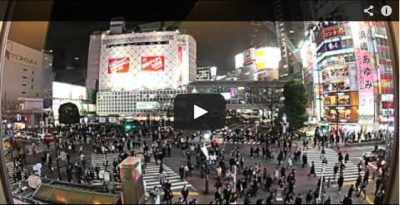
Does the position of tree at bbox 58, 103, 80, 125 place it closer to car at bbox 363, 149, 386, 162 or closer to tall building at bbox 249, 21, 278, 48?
tall building at bbox 249, 21, 278, 48

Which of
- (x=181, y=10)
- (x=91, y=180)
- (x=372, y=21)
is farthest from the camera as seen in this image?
(x=181, y=10)

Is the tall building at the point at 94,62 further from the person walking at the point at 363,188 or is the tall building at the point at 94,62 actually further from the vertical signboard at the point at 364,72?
the person walking at the point at 363,188

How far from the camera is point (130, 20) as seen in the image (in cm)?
117

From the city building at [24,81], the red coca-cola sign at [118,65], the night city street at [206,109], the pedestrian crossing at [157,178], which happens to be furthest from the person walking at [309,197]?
the city building at [24,81]

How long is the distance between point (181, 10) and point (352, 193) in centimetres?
104

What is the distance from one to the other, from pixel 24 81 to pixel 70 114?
9.7 inches

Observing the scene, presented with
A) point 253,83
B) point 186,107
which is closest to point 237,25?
point 253,83

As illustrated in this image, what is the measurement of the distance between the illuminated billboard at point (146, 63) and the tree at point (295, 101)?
0.38m

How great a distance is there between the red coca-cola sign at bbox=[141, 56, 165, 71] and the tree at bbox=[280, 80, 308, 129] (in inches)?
19.2

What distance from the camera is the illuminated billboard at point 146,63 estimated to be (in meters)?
0.96

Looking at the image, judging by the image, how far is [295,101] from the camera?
103 centimetres

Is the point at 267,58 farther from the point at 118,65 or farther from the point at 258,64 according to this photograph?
the point at 118,65

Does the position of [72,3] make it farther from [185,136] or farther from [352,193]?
[352,193]

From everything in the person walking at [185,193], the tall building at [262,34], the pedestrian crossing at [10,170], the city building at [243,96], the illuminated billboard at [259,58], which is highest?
the tall building at [262,34]
